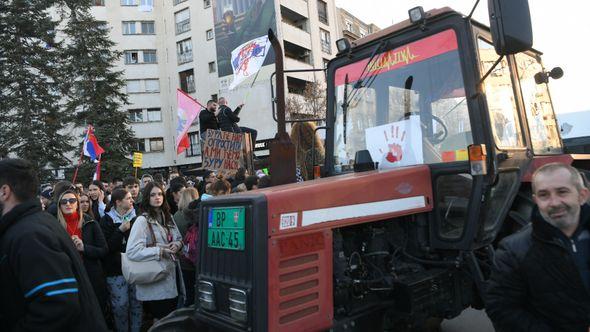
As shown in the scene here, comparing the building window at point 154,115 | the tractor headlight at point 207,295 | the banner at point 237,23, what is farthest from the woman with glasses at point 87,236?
the building window at point 154,115

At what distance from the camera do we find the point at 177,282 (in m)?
4.74

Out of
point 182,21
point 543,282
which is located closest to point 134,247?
point 543,282

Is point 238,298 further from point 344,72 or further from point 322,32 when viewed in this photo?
point 322,32

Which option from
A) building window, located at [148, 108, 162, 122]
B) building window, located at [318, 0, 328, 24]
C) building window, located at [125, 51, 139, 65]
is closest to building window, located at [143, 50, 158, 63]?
building window, located at [125, 51, 139, 65]

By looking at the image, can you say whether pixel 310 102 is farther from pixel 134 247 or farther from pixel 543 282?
pixel 543 282

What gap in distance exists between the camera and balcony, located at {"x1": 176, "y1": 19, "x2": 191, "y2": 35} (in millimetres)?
33594

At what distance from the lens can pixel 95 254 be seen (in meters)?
4.25

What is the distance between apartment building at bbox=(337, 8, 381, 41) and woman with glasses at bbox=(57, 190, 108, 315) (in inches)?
1327

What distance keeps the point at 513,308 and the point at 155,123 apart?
115 ft

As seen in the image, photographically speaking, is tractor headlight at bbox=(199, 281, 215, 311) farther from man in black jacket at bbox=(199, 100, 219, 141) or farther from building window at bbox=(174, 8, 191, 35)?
building window at bbox=(174, 8, 191, 35)

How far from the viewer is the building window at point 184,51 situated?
110ft

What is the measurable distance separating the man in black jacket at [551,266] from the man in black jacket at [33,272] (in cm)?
205

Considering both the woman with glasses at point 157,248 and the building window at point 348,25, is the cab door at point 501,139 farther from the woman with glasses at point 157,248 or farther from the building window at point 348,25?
the building window at point 348,25

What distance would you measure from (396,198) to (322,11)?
109 feet
